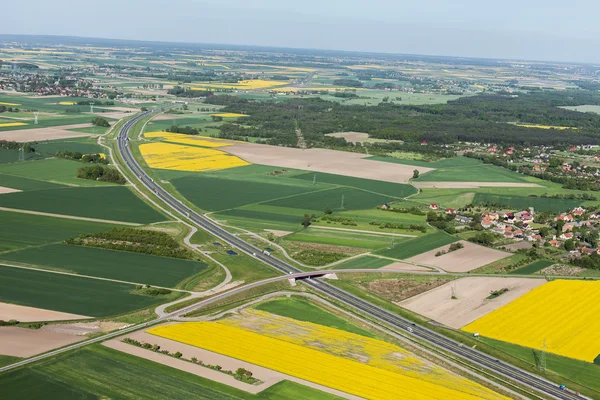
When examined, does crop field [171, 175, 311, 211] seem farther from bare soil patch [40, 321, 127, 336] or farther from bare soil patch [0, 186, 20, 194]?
bare soil patch [40, 321, 127, 336]

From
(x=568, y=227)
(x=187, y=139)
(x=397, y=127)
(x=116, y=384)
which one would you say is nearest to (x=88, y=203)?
(x=116, y=384)

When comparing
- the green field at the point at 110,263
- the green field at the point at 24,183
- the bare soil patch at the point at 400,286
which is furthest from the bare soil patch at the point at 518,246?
the green field at the point at 24,183

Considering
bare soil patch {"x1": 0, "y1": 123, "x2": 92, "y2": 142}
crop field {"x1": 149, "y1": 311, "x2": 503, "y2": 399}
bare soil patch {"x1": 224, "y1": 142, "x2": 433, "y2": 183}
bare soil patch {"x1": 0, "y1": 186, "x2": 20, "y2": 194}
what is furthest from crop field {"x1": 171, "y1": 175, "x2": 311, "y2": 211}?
bare soil patch {"x1": 0, "y1": 123, "x2": 92, "y2": 142}

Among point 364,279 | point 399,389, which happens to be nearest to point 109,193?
point 364,279

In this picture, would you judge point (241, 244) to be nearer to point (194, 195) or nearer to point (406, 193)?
point (194, 195)

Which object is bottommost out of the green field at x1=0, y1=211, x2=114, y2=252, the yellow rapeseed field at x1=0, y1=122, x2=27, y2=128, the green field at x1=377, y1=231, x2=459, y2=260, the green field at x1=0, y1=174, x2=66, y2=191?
the green field at x1=377, y1=231, x2=459, y2=260

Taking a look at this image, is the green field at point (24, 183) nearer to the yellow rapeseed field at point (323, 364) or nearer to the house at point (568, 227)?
the yellow rapeseed field at point (323, 364)
